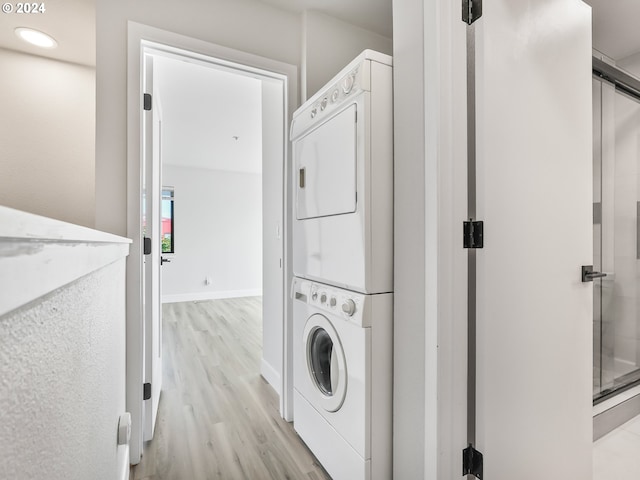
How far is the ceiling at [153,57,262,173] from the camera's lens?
282 centimetres

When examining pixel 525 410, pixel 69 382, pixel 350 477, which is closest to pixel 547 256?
pixel 525 410

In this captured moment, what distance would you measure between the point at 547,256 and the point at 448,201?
21.2 inches

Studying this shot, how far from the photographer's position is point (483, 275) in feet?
3.85

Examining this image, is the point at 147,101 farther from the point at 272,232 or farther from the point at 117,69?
the point at 272,232

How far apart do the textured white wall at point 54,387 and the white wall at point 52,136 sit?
113 centimetres

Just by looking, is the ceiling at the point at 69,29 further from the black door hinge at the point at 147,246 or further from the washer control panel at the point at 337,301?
the washer control panel at the point at 337,301

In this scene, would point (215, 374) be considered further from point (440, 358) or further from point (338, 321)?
point (440, 358)

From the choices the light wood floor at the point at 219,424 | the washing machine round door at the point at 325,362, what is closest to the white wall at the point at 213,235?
the light wood floor at the point at 219,424

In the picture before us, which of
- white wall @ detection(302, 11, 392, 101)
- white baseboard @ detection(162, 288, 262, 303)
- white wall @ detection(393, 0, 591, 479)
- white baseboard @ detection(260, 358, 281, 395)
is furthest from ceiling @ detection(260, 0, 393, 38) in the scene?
white baseboard @ detection(162, 288, 262, 303)

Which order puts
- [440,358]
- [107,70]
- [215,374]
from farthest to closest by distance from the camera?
[215,374] < [107,70] < [440,358]

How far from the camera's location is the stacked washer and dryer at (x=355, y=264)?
134 cm

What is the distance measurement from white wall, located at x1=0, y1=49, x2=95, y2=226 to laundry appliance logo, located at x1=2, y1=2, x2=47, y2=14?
186mm

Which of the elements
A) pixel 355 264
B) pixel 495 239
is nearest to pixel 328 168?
pixel 355 264

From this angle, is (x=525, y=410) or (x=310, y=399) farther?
(x=310, y=399)
